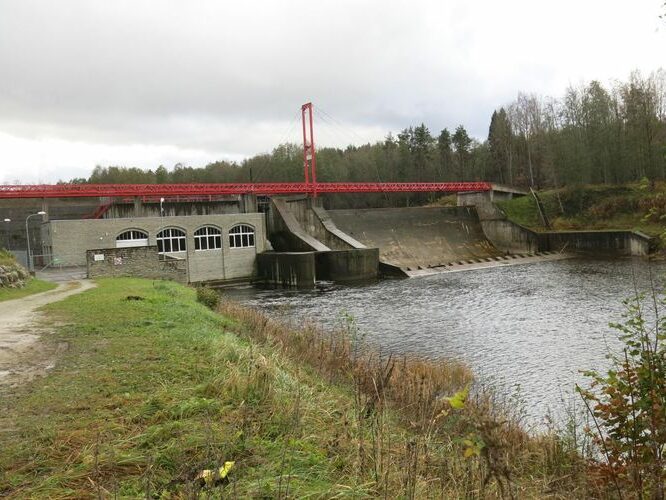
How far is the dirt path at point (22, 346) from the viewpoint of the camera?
6.46 m

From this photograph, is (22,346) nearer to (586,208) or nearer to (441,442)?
(441,442)

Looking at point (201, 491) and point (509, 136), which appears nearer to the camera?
point (201, 491)

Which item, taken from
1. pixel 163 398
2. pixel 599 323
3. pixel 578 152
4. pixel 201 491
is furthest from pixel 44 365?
pixel 578 152

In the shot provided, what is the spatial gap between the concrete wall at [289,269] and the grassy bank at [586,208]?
22883 millimetres

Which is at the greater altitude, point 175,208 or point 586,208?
point 175,208

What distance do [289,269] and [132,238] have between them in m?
10.4

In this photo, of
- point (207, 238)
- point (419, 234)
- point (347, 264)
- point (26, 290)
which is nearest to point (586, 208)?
point (419, 234)

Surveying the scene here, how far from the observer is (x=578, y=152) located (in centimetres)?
4562

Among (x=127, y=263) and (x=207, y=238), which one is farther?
(x=207, y=238)

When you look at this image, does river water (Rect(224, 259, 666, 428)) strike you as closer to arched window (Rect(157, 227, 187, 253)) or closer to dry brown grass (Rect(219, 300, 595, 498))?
dry brown grass (Rect(219, 300, 595, 498))

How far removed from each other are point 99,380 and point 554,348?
1115 centimetres

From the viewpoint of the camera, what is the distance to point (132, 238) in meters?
32.9

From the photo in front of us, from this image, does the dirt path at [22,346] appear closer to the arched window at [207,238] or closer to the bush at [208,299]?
the bush at [208,299]

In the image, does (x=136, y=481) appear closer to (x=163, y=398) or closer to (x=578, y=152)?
(x=163, y=398)
